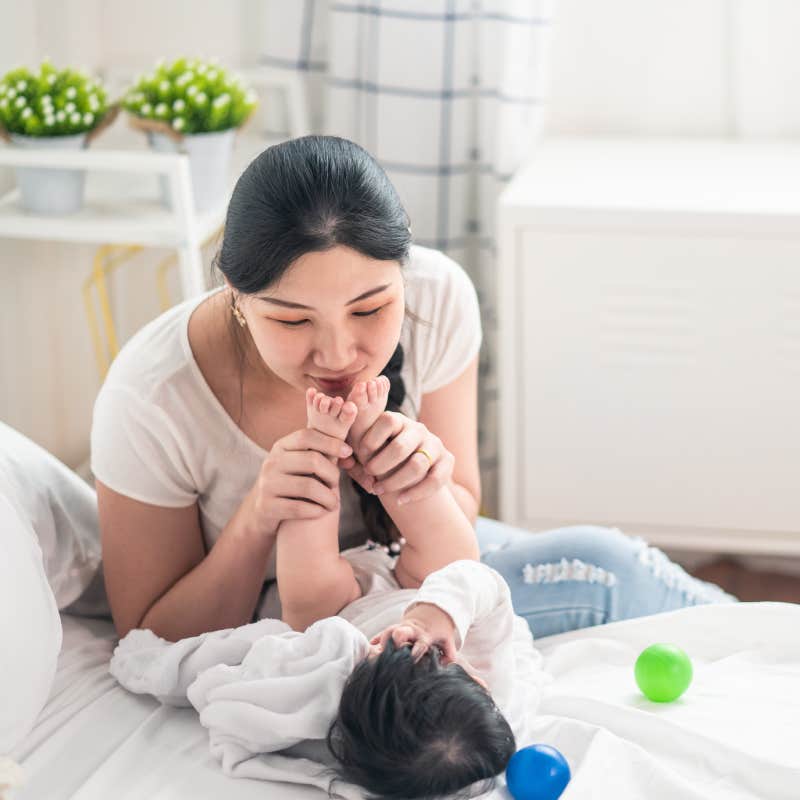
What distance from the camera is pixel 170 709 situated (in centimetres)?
130

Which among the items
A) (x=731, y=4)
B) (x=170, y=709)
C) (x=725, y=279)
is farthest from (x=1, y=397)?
(x=731, y=4)

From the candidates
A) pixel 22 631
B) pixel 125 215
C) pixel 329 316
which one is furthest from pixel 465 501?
pixel 125 215

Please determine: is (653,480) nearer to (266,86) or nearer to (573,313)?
(573,313)

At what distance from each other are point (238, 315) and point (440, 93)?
106cm

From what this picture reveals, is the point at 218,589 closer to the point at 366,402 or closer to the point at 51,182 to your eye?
the point at 366,402

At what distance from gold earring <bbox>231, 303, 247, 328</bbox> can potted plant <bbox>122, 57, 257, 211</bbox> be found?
72 cm

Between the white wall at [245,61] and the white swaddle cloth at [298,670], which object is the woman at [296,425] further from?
the white wall at [245,61]

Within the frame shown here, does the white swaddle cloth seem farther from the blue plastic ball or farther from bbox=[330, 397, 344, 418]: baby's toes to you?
bbox=[330, 397, 344, 418]: baby's toes

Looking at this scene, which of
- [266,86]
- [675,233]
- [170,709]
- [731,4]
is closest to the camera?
[170,709]

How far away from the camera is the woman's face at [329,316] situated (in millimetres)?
1159

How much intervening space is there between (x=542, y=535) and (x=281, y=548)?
37 centimetres

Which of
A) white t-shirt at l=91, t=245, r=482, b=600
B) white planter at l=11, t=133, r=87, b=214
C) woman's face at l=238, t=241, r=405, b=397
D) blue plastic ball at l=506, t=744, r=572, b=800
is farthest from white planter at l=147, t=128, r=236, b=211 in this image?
blue plastic ball at l=506, t=744, r=572, b=800

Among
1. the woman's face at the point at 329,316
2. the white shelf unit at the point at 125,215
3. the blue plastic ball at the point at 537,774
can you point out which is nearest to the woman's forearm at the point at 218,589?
the woman's face at the point at 329,316

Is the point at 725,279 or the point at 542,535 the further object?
the point at 725,279
